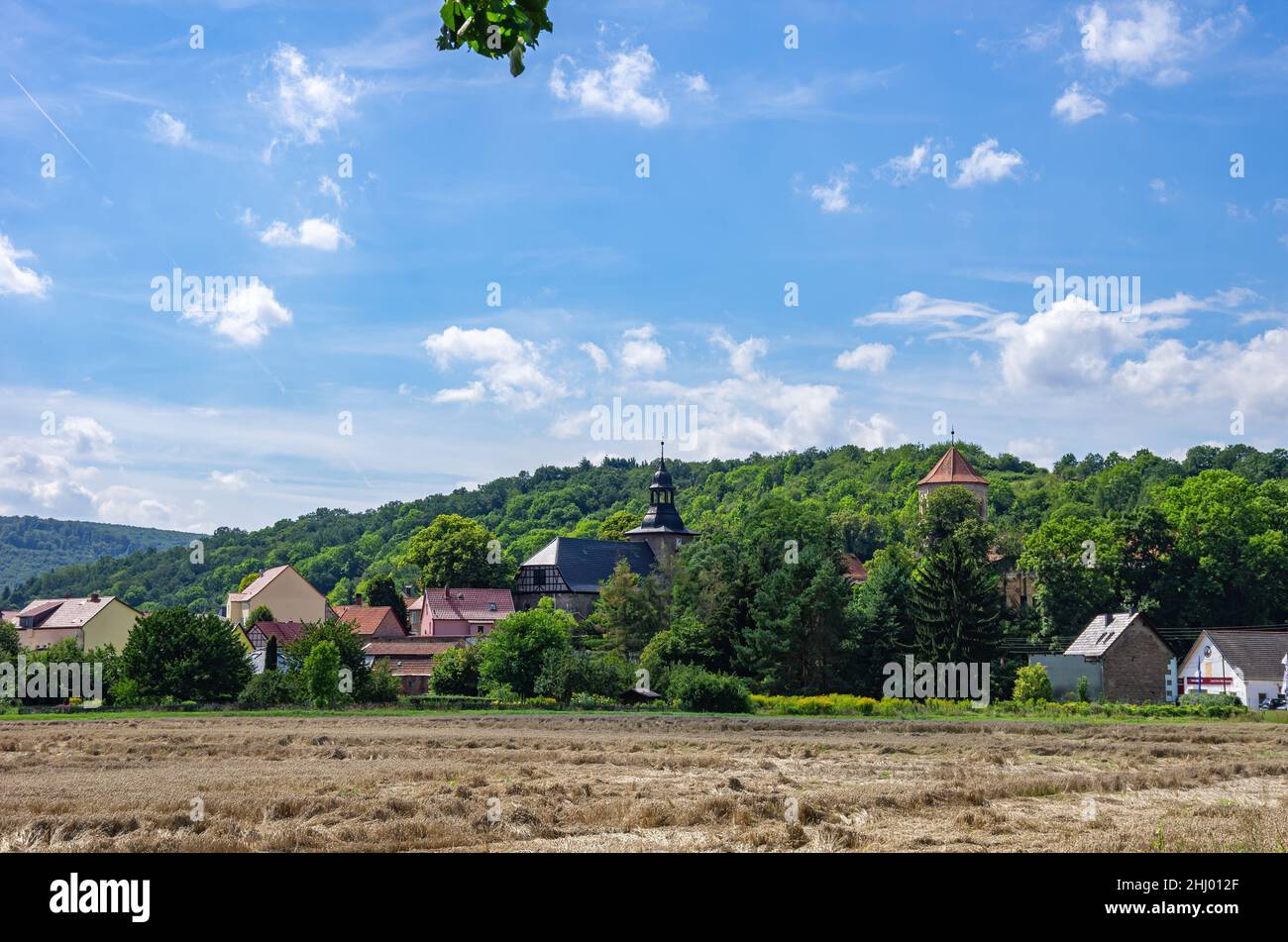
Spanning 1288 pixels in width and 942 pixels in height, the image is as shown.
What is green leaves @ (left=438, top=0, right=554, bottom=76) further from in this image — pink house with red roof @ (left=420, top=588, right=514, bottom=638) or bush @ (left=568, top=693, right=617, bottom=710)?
pink house with red roof @ (left=420, top=588, right=514, bottom=638)

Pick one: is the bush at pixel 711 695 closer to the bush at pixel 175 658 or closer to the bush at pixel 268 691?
the bush at pixel 268 691

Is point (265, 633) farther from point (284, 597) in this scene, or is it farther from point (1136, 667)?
point (1136, 667)

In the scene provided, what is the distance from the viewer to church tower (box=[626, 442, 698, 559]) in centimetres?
12875

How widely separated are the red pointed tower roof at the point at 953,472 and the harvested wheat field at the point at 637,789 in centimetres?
7468

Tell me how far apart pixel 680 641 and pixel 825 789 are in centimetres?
4273

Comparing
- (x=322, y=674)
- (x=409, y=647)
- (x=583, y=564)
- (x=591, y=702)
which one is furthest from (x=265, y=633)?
(x=591, y=702)

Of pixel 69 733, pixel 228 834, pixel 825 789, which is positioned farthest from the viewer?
pixel 69 733

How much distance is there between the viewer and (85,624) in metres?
100

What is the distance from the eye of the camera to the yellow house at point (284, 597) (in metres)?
102
